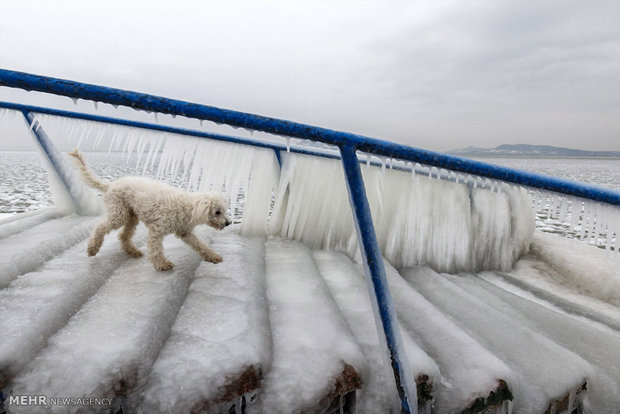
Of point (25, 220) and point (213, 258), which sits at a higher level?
point (213, 258)

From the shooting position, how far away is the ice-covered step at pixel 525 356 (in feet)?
4.08

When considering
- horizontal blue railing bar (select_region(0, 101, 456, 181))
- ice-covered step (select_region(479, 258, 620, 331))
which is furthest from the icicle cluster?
horizontal blue railing bar (select_region(0, 101, 456, 181))

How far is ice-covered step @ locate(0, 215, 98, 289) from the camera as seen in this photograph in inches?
64.2

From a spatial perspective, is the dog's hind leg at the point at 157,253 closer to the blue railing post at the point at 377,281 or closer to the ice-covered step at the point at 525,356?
the blue railing post at the point at 377,281

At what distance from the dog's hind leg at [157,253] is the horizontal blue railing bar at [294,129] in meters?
1.16

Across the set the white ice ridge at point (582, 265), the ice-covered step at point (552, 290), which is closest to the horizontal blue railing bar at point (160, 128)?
the ice-covered step at point (552, 290)

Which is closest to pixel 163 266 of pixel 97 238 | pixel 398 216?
Answer: pixel 97 238

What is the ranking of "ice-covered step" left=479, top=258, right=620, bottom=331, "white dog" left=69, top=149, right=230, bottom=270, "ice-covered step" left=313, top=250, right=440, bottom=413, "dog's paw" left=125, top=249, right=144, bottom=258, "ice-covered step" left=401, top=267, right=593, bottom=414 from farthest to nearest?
"ice-covered step" left=479, top=258, right=620, bottom=331, "dog's paw" left=125, top=249, right=144, bottom=258, "white dog" left=69, top=149, right=230, bottom=270, "ice-covered step" left=401, top=267, right=593, bottom=414, "ice-covered step" left=313, top=250, right=440, bottom=413

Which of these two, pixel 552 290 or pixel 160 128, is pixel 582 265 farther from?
pixel 160 128

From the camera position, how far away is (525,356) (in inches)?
57.1

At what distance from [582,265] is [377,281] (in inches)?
115

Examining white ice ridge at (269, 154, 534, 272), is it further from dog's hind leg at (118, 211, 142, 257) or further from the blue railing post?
the blue railing post

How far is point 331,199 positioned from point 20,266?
2.02 meters

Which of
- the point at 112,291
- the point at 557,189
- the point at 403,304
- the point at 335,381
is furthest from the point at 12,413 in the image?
the point at 557,189
